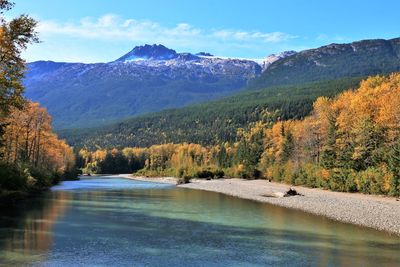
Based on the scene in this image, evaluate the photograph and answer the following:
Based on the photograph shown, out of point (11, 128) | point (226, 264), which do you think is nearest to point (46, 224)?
point (226, 264)

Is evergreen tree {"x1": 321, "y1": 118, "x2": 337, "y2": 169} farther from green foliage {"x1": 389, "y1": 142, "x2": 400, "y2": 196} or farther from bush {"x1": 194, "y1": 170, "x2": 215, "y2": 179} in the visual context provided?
bush {"x1": 194, "y1": 170, "x2": 215, "y2": 179}

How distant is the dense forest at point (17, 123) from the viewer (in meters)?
28.1

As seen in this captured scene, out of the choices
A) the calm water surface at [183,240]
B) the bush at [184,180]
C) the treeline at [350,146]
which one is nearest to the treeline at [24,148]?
the calm water surface at [183,240]

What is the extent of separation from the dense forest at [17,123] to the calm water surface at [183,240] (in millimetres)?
8343

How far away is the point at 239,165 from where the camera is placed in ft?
433

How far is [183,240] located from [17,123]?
158 feet

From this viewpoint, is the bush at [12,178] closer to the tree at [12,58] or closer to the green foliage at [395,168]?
the tree at [12,58]

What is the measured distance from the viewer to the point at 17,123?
2746 inches

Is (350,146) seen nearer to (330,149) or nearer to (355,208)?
(330,149)

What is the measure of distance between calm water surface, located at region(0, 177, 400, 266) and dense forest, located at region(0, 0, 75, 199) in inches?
328

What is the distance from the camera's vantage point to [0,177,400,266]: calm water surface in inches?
966

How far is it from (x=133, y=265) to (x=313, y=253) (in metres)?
10.7

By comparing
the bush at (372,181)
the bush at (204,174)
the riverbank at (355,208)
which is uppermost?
the bush at (372,181)

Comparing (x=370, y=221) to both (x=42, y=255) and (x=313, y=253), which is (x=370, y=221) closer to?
(x=313, y=253)
